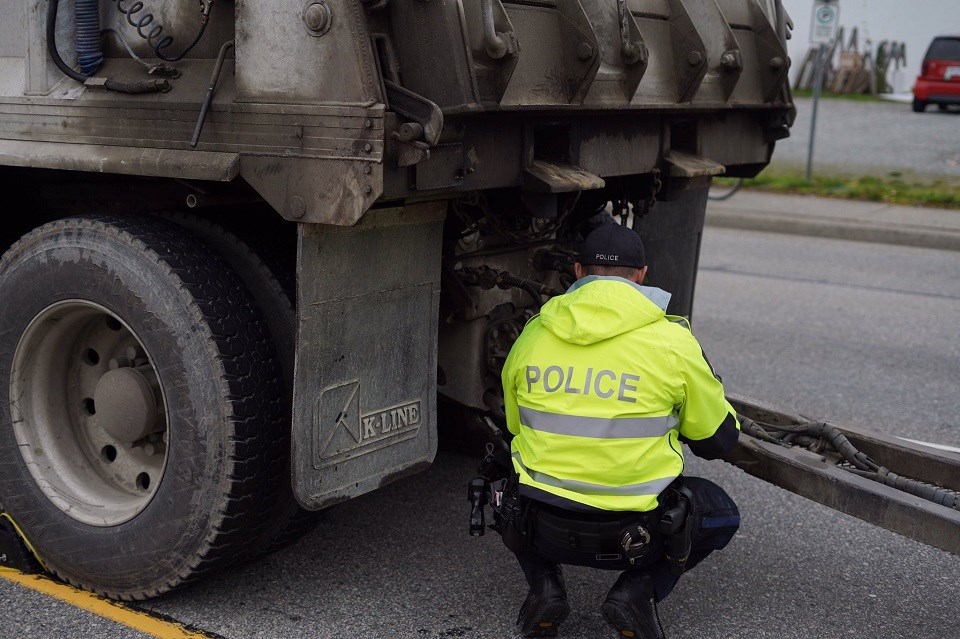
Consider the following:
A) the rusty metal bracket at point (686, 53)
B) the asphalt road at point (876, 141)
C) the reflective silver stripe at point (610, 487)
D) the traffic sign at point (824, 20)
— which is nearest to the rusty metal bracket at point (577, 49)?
the rusty metal bracket at point (686, 53)

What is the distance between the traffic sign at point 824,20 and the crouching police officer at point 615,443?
10.8 meters

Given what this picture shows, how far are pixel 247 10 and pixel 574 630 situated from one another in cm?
204

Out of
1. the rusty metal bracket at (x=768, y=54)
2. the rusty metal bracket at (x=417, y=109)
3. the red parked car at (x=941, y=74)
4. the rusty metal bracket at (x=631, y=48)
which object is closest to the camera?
the rusty metal bracket at (x=417, y=109)

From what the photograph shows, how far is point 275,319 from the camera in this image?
3.41 meters

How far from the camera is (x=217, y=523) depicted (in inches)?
128

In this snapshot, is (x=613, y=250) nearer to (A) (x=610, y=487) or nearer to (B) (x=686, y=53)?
(A) (x=610, y=487)

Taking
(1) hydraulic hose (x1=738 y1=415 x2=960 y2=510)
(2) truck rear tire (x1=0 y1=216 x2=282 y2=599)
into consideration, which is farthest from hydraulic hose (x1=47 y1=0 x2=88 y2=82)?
(1) hydraulic hose (x1=738 y1=415 x2=960 y2=510)

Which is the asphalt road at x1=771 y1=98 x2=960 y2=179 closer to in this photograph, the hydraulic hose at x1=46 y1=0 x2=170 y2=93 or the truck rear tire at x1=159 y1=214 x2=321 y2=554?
the truck rear tire at x1=159 y1=214 x2=321 y2=554

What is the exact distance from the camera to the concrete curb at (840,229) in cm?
1094

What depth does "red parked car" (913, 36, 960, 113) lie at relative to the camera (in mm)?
22266

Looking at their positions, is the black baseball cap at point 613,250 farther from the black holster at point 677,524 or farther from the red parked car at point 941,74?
the red parked car at point 941,74

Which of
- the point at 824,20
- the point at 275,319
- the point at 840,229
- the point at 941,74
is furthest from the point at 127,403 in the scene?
the point at 941,74

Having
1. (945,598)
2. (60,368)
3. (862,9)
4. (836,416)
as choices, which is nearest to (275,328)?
(60,368)

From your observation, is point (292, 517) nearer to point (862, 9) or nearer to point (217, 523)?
point (217, 523)
